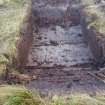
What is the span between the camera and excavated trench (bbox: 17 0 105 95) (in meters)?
5.52

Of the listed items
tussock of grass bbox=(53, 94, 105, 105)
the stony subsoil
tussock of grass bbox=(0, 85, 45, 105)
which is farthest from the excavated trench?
tussock of grass bbox=(0, 85, 45, 105)

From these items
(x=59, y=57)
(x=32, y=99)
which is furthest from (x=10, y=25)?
(x=32, y=99)

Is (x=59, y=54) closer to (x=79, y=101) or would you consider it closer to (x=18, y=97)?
(x=79, y=101)

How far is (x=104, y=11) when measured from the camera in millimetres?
7633

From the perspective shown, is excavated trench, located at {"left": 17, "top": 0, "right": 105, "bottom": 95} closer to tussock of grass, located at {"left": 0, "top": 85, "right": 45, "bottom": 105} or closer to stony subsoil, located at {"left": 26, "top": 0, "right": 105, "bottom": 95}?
stony subsoil, located at {"left": 26, "top": 0, "right": 105, "bottom": 95}

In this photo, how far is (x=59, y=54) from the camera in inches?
303

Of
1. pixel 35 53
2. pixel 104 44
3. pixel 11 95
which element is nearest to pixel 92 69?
pixel 104 44

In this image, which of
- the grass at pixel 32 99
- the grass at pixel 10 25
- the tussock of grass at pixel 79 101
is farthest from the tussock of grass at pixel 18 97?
the grass at pixel 10 25

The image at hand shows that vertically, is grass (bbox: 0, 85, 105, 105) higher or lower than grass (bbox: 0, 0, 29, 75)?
lower

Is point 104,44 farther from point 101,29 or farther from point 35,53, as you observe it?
point 35,53

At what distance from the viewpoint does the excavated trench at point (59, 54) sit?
5518 millimetres

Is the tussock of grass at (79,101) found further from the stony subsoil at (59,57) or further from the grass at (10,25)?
the grass at (10,25)

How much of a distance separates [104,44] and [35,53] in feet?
5.91

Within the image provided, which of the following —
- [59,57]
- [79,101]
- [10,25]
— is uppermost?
[10,25]
